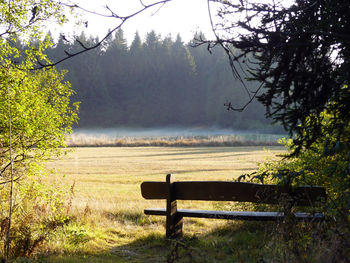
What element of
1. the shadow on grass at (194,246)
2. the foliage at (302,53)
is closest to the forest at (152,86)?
the shadow on grass at (194,246)

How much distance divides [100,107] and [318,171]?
92.3 m

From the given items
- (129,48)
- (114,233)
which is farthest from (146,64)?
(114,233)

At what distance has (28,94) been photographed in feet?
20.7

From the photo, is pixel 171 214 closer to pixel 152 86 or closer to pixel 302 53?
pixel 302 53

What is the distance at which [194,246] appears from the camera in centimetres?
555

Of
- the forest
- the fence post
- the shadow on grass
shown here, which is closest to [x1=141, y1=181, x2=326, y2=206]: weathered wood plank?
the fence post

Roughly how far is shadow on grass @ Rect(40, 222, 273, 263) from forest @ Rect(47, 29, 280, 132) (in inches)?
3203

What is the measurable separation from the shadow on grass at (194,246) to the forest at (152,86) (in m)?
81.4

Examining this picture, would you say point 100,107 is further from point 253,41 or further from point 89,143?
point 253,41

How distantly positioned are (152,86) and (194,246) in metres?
97.2

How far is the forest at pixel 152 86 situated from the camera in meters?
91.3

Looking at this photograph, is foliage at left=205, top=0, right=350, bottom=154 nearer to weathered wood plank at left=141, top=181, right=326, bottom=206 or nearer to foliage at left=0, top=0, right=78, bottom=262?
weathered wood plank at left=141, top=181, right=326, bottom=206

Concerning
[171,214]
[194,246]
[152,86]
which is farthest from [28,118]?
[152,86]

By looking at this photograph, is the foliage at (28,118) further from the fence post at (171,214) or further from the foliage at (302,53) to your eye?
the foliage at (302,53)
